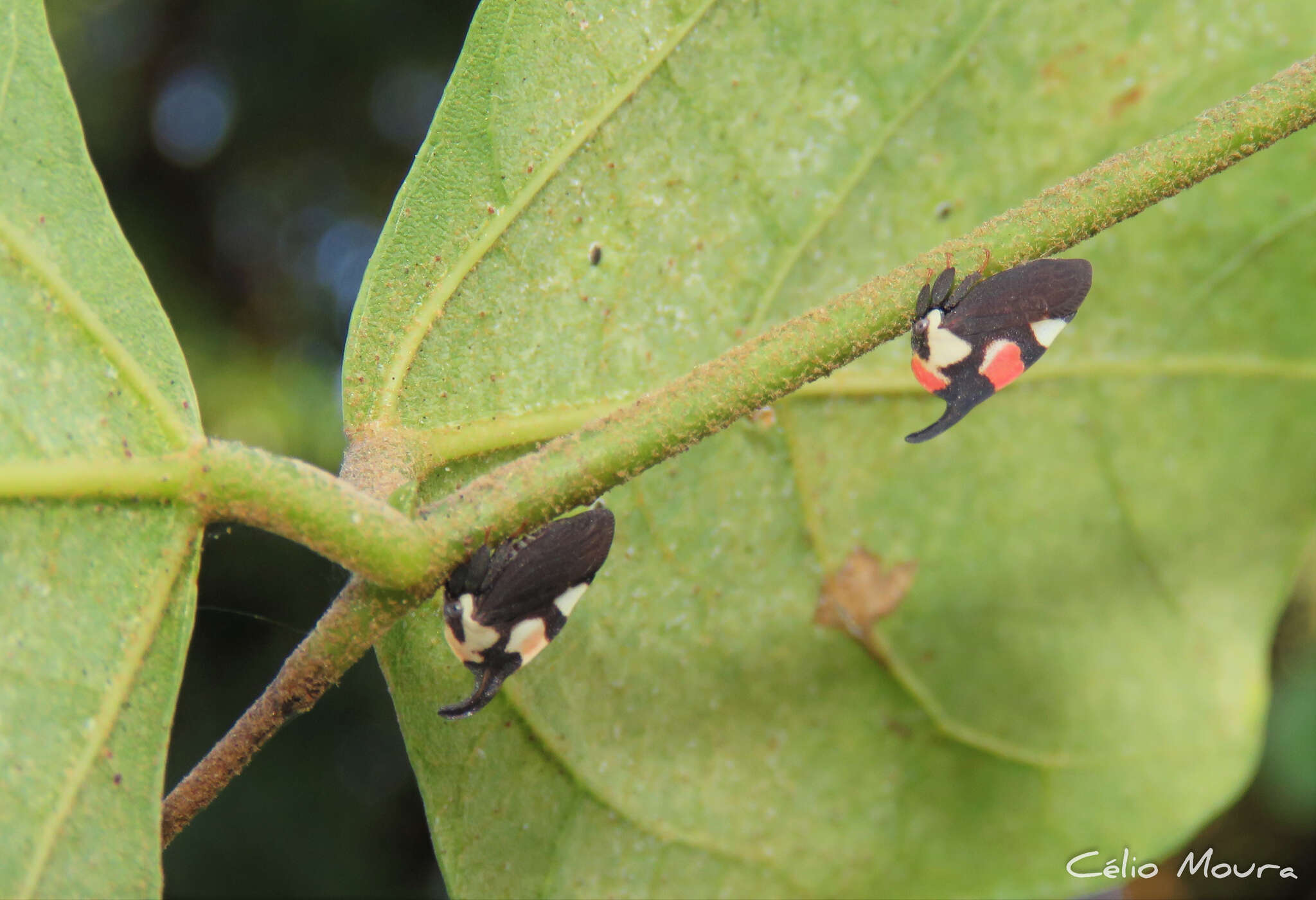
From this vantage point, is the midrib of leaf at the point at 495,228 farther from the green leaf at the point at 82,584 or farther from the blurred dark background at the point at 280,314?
the blurred dark background at the point at 280,314

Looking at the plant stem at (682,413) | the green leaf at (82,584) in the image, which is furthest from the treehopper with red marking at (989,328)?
the green leaf at (82,584)

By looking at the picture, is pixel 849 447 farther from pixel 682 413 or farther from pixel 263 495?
pixel 263 495

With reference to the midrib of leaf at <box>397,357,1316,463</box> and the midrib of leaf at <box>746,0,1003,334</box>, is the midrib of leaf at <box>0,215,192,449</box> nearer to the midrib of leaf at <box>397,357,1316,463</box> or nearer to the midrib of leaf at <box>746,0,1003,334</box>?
the midrib of leaf at <box>397,357,1316,463</box>

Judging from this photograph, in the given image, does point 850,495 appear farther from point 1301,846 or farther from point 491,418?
point 1301,846

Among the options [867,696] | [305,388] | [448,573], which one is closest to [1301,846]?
[867,696]

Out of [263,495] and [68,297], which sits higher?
[68,297]

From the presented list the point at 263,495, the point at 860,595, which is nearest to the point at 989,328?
the point at 860,595

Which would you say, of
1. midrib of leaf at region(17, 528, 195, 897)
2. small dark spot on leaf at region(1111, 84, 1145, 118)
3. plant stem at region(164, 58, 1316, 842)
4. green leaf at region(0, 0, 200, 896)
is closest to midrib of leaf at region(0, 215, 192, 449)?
green leaf at region(0, 0, 200, 896)
